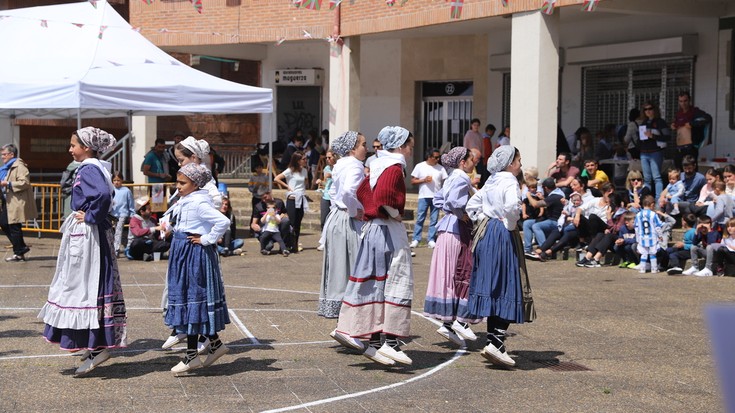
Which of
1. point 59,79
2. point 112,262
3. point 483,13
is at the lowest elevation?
point 112,262

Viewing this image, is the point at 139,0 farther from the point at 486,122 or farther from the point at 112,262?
the point at 112,262

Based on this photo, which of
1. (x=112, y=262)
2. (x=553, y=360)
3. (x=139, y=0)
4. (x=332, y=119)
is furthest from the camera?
(x=139, y=0)

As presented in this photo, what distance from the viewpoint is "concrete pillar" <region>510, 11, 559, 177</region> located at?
1805 cm

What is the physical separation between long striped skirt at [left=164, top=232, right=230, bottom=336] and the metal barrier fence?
34.3 ft

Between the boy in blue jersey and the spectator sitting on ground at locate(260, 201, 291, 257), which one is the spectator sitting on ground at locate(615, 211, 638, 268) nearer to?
the boy in blue jersey

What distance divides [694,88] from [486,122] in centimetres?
604

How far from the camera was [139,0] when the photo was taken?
25.1 metres

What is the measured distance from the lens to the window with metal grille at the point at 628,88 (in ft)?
65.2

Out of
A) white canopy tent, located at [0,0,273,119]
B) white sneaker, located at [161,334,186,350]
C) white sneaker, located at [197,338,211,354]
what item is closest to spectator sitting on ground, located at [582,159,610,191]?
white canopy tent, located at [0,0,273,119]

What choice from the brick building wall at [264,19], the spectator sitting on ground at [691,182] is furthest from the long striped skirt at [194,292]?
the brick building wall at [264,19]

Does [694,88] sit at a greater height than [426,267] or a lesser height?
greater

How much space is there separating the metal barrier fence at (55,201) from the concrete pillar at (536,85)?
6250mm

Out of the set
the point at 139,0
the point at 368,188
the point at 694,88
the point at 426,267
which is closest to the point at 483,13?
the point at 694,88

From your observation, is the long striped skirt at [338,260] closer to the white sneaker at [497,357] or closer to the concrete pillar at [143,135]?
the white sneaker at [497,357]
